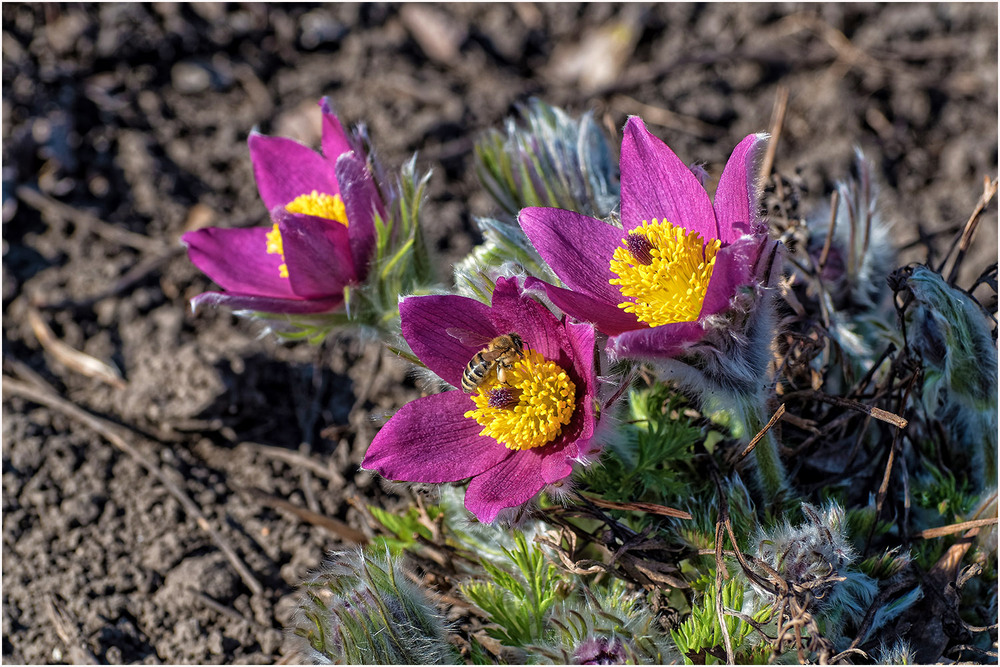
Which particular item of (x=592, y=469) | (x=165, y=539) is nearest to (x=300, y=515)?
(x=165, y=539)

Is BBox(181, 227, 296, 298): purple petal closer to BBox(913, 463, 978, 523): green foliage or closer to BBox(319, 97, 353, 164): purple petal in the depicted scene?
BBox(319, 97, 353, 164): purple petal

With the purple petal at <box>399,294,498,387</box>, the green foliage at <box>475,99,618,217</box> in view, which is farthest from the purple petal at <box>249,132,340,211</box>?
the purple petal at <box>399,294,498,387</box>

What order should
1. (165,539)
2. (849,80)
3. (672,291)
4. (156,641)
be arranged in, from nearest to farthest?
(672,291), (156,641), (165,539), (849,80)

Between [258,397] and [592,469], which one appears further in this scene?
[258,397]

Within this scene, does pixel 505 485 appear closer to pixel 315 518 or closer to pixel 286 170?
pixel 315 518

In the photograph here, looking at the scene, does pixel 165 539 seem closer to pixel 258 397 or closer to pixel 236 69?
pixel 258 397

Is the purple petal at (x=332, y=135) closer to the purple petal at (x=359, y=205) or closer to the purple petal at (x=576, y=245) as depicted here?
the purple petal at (x=359, y=205)

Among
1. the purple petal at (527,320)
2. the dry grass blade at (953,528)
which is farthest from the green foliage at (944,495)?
the purple petal at (527,320)

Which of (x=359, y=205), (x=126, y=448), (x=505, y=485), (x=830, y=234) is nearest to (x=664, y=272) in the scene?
(x=505, y=485)
